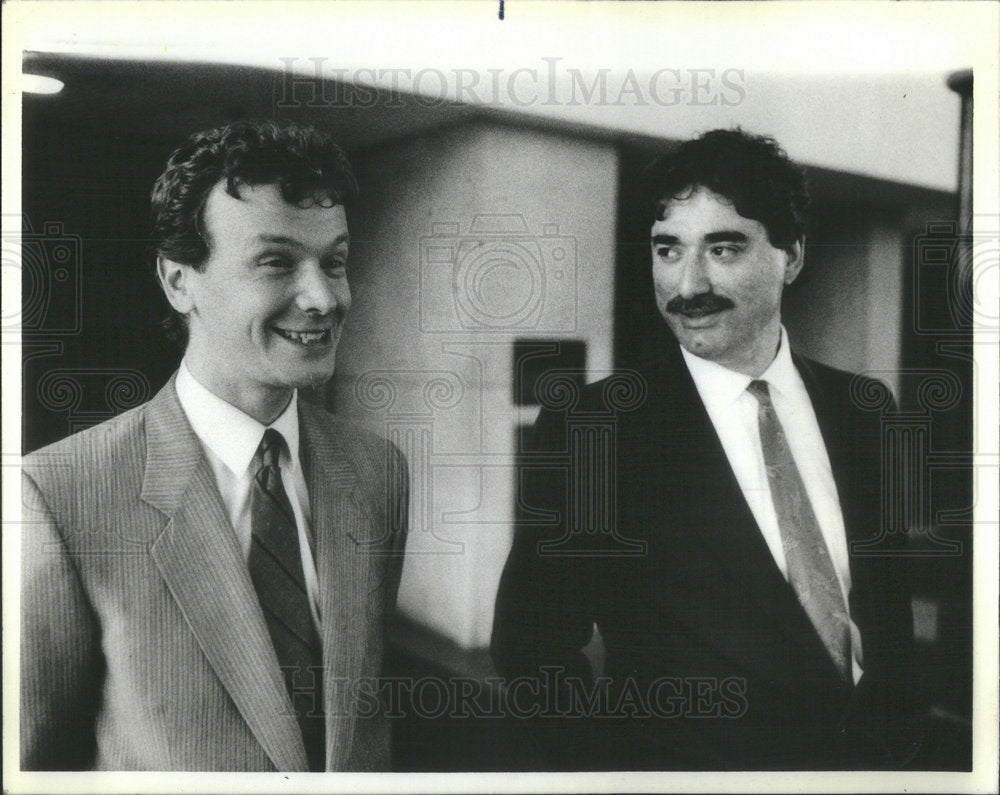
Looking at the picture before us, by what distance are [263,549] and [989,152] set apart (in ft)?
6.54

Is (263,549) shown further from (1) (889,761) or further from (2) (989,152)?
(2) (989,152)

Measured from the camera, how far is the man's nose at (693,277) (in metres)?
2.08

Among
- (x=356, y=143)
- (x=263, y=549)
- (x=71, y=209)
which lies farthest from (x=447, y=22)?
(x=263, y=549)

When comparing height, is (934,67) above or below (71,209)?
above

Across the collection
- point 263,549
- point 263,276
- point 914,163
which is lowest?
point 263,549

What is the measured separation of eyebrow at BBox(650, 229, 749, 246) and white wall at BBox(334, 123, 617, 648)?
0.11m

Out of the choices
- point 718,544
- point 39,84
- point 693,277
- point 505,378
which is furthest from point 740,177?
point 39,84

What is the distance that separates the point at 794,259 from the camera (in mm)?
2111

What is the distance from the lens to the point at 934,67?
7.00 ft

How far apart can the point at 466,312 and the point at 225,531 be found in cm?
76

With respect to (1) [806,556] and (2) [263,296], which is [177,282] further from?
(1) [806,556]

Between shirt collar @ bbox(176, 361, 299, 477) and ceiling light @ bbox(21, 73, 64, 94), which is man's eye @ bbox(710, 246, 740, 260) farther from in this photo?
ceiling light @ bbox(21, 73, 64, 94)

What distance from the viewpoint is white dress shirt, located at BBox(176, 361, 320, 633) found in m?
2.04

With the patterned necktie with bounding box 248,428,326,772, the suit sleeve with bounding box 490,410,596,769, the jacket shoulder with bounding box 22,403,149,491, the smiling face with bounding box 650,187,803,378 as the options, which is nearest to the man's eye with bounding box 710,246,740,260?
the smiling face with bounding box 650,187,803,378
